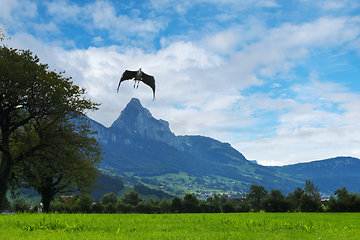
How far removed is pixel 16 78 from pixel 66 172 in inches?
488

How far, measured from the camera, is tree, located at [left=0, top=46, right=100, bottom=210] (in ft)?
77.3

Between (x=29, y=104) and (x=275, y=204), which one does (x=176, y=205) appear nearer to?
(x=275, y=204)

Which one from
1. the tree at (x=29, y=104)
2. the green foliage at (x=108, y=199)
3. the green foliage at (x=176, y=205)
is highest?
the tree at (x=29, y=104)

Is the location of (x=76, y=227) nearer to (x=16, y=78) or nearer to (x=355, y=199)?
(x=16, y=78)

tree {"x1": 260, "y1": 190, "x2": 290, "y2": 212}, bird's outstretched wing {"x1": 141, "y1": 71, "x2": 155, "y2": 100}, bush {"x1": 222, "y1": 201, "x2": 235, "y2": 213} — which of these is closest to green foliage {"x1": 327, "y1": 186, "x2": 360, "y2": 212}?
tree {"x1": 260, "y1": 190, "x2": 290, "y2": 212}

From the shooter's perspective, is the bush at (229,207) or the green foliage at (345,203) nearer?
the green foliage at (345,203)

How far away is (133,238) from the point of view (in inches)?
378

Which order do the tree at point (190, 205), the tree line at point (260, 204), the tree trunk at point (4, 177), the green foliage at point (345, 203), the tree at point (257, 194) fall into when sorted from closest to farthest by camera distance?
the tree trunk at point (4, 177) → the green foliage at point (345, 203) → the tree line at point (260, 204) → the tree at point (190, 205) → the tree at point (257, 194)

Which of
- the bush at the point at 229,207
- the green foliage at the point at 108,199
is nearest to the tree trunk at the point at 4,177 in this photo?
the bush at the point at 229,207

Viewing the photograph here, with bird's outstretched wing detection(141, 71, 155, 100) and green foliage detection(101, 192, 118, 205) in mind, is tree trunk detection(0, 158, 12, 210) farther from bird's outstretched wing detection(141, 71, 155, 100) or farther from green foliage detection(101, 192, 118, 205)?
green foliage detection(101, 192, 118, 205)

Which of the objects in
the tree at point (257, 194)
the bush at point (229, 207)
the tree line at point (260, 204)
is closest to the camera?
the tree line at point (260, 204)

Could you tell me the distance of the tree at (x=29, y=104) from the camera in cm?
2356

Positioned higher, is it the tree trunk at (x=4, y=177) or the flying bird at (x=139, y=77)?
the flying bird at (x=139, y=77)

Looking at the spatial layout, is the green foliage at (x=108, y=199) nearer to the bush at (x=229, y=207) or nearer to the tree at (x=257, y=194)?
the bush at (x=229, y=207)
